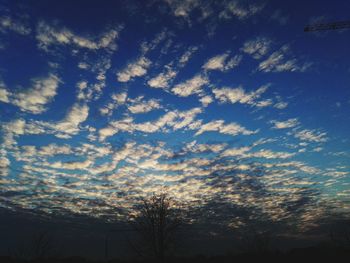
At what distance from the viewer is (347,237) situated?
79.4 m

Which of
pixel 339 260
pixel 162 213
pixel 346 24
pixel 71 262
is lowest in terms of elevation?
pixel 339 260

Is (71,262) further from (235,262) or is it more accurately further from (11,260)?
(235,262)

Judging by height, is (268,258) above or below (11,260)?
below

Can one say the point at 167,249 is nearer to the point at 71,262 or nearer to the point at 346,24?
the point at 71,262

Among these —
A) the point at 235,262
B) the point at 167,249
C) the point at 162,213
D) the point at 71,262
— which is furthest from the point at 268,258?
the point at 71,262

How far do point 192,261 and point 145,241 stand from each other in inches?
357

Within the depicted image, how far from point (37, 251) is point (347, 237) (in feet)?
280

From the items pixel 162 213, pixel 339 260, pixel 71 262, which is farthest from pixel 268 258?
pixel 71 262

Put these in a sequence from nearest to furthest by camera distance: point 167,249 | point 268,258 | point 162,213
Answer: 1. point 268,258
2. point 167,249
3. point 162,213

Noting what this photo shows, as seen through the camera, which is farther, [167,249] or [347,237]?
[347,237]

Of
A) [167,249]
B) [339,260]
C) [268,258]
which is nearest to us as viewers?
[339,260]

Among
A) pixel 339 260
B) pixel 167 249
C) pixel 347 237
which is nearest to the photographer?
pixel 339 260

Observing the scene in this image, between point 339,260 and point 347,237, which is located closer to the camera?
point 339,260

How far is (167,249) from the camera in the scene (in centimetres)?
4672
